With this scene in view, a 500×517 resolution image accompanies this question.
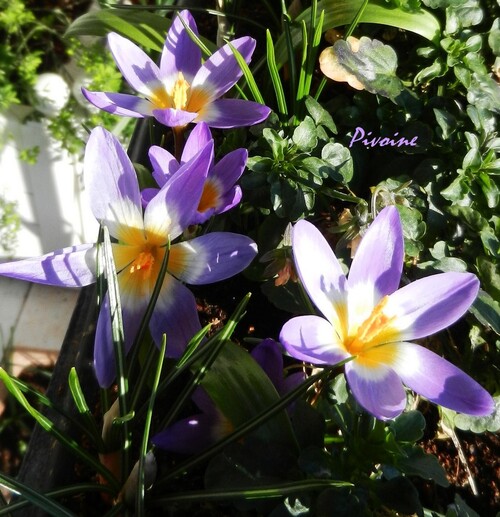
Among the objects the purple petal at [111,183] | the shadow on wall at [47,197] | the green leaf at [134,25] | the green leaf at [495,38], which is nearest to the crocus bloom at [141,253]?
the purple petal at [111,183]

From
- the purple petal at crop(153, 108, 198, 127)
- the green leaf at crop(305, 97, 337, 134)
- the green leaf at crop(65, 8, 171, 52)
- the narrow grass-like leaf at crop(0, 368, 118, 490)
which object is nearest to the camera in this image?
the narrow grass-like leaf at crop(0, 368, 118, 490)

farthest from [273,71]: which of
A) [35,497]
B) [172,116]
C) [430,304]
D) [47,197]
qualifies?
[47,197]

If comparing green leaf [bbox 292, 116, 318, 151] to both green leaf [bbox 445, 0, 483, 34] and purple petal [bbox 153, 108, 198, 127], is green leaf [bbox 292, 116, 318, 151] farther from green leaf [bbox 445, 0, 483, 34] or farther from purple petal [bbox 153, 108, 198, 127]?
green leaf [bbox 445, 0, 483, 34]

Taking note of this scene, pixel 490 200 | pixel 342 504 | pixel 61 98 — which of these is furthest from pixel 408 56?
pixel 61 98

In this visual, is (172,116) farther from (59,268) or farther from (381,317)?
(381,317)

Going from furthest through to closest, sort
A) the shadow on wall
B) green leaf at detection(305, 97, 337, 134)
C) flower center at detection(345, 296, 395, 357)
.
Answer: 1. the shadow on wall
2. green leaf at detection(305, 97, 337, 134)
3. flower center at detection(345, 296, 395, 357)

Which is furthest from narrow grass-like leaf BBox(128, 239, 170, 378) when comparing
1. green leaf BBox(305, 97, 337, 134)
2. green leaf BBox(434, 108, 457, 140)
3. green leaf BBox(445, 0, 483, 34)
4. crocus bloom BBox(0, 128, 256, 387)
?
green leaf BBox(445, 0, 483, 34)
